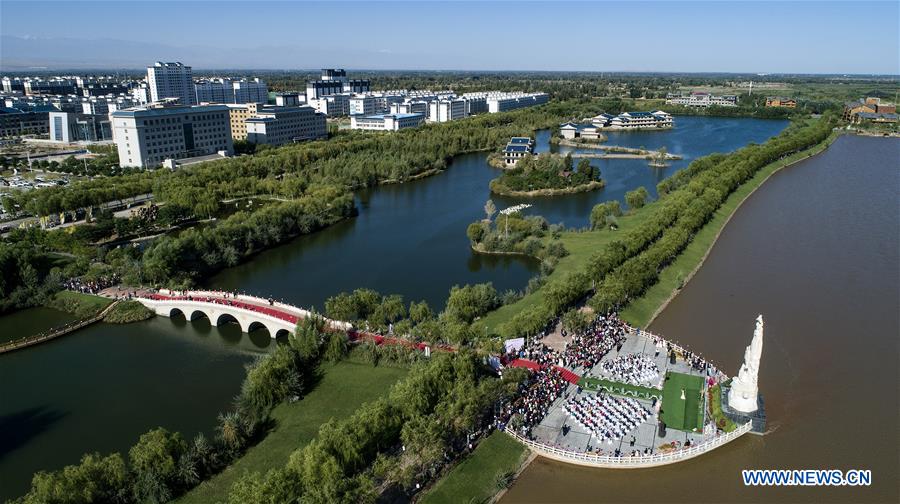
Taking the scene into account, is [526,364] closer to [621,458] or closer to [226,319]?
[621,458]

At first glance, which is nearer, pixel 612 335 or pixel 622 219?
pixel 612 335

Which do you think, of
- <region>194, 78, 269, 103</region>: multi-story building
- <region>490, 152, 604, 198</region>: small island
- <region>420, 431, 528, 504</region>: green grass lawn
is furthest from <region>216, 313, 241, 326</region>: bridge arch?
<region>194, 78, 269, 103</region>: multi-story building

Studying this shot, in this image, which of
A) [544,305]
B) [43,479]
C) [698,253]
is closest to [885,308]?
[698,253]

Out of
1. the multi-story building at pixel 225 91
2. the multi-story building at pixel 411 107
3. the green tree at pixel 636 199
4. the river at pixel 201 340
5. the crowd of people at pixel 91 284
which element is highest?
the multi-story building at pixel 225 91

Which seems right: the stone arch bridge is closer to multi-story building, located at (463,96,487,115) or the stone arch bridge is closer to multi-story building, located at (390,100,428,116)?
multi-story building, located at (390,100,428,116)

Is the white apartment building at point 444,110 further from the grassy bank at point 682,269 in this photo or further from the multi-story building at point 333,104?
the grassy bank at point 682,269

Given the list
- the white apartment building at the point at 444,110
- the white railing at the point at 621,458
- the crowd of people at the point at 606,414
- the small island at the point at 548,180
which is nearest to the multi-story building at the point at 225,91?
the white apartment building at the point at 444,110

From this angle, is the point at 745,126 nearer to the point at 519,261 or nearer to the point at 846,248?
the point at 846,248

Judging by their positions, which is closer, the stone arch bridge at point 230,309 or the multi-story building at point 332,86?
the stone arch bridge at point 230,309
